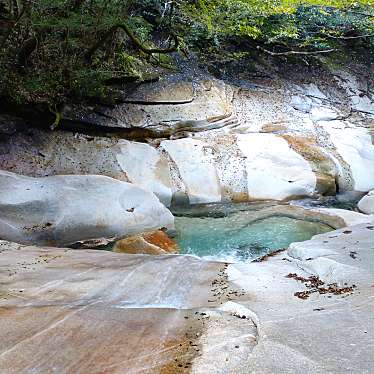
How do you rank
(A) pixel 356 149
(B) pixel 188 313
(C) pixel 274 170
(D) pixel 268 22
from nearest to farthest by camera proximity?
(B) pixel 188 313 < (C) pixel 274 170 < (A) pixel 356 149 < (D) pixel 268 22

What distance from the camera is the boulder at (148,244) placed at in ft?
23.7

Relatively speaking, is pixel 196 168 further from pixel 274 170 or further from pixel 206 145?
pixel 274 170

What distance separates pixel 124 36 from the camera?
10969 mm

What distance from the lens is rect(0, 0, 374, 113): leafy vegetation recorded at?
8.59 metres

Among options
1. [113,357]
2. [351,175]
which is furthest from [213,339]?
[351,175]

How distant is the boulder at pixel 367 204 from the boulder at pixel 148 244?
14.2 ft

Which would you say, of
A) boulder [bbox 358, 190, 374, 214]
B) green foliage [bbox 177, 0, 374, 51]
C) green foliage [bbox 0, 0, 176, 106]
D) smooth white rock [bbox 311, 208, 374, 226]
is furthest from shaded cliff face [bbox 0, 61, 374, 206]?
green foliage [bbox 177, 0, 374, 51]

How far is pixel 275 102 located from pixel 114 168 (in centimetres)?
578

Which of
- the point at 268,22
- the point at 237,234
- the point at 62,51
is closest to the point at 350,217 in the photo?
the point at 237,234

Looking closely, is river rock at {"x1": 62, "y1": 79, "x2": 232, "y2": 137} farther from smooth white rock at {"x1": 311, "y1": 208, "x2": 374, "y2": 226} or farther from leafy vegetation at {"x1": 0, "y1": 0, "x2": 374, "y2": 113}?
smooth white rock at {"x1": 311, "y1": 208, "x2": 374, "y2": 226}

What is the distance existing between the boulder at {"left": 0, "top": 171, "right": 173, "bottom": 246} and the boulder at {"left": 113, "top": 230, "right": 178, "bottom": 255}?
212 millimetres

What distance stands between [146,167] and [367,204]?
4838 mm

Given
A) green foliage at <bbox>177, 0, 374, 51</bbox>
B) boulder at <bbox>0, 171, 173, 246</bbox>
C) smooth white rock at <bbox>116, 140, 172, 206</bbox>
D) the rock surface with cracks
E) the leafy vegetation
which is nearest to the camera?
the rock surface with cracks

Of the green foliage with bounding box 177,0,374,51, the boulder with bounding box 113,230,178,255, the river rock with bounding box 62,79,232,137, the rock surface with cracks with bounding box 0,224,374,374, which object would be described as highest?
the green foliage with bounding box 177,0,374,51
